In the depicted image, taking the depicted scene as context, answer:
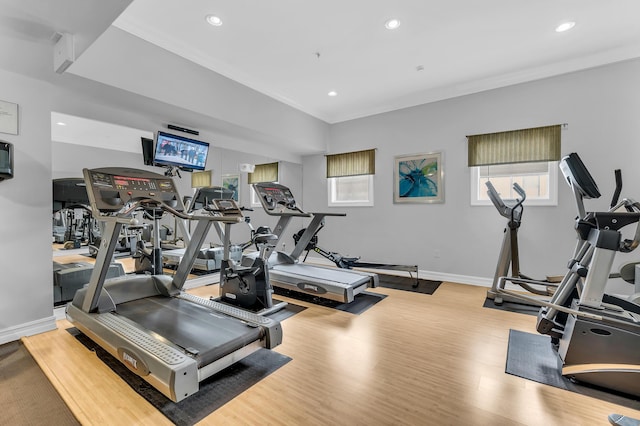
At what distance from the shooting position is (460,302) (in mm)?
3701

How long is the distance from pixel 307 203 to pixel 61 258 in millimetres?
4176

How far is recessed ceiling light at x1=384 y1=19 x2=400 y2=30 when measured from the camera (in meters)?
3.00

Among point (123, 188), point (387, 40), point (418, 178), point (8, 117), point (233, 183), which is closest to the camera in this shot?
point (123, 188)

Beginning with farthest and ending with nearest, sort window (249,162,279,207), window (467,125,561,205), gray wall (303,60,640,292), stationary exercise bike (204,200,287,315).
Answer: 1. window (249,162,279,207)
2. window (467,125,561,205)
3. gray wall (303,60,640,292)
4. stationary exercise bike (204,200,287,315)

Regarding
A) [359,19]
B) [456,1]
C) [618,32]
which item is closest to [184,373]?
[359,19]

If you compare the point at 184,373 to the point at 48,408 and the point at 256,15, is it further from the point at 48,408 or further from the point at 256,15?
the point at 256,15

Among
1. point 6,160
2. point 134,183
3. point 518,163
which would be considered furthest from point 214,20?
point 518,163

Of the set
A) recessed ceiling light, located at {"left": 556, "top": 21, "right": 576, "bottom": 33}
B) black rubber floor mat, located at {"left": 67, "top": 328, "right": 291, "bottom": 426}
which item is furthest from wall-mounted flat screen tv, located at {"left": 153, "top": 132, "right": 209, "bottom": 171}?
recessed ceiling light, located at {"left": 556, "top": 21, "right": 576, "bottom": 33}

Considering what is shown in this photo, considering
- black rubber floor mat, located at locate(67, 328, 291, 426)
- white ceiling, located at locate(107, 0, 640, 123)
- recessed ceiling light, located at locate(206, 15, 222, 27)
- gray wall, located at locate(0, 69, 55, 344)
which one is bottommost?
black rubber floor mat, located at locate(67, 328, 291, 426)

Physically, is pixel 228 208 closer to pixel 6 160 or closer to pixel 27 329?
pixel 6 160

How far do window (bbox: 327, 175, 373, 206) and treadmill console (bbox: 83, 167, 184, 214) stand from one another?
3.73 m

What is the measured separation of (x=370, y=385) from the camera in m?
1.94

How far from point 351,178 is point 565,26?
3.72 metres

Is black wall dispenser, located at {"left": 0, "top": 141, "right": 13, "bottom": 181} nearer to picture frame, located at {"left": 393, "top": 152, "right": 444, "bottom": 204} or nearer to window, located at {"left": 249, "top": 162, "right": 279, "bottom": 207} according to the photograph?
window, located at {"left": 249, "top": 162, "right": 279, "bottom": 207}
